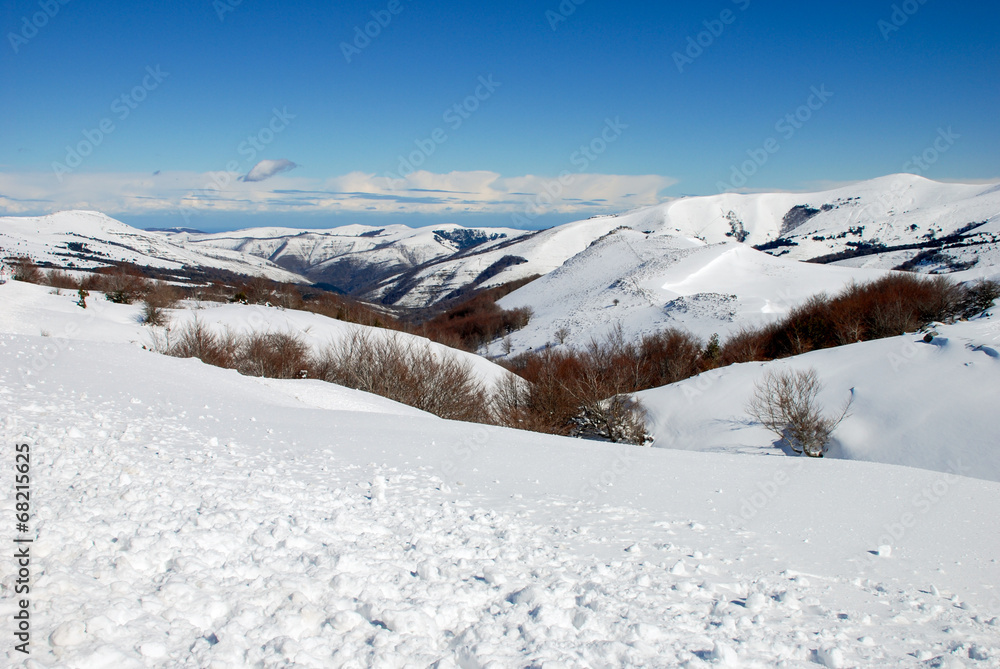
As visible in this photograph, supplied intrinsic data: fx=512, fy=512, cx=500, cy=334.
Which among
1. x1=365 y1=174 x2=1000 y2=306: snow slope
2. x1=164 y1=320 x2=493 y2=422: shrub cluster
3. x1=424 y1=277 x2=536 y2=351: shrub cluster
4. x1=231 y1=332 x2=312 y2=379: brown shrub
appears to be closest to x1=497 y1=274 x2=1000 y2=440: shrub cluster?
x1=164 y1=320 x2=493 y2=422: shrub cluster

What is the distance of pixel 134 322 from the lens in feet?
86.5

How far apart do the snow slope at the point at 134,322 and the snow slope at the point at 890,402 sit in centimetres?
1044

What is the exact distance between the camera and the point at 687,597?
442 centimetres

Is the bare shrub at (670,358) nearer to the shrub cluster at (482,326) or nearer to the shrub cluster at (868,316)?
the shrub cluster at (868,316)

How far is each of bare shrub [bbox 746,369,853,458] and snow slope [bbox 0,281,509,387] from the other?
1342cm

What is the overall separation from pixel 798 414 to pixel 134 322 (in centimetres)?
3072

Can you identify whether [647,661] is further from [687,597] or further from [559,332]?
[559,332]

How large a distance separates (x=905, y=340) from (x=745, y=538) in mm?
21881

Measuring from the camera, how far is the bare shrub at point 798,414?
18.0 meters

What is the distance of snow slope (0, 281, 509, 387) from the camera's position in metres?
22.3

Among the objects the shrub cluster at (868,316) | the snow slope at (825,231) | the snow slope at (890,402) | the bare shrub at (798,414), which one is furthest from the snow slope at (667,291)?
the snow slope at (825,231)

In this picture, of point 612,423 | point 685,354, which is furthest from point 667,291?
point 612,423

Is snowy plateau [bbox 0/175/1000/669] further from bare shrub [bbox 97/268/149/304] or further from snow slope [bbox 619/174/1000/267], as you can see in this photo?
snow slope [bbox 619/174/1000/267]

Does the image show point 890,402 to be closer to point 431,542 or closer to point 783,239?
point 431,542
